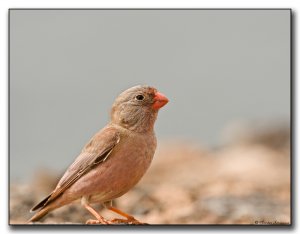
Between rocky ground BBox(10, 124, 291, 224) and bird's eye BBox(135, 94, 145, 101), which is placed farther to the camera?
rocky ground BBox(10, 124, 291, 224)

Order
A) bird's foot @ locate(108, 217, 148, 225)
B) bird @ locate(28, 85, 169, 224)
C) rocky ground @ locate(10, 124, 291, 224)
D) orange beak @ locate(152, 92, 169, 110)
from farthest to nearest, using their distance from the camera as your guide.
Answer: rocky ground @ locate(10, 124, 291, 224) → bird's foot @ locate(108, 217, 148, 225) → orange beak @ locate(152, 92, 169, 110) → bird @ locate(28, 85, 169, 224)

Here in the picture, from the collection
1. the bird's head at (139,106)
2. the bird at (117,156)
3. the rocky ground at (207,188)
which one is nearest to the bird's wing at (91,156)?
the bird at (117,156)

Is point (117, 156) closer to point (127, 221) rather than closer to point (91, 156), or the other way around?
point (91, 156)

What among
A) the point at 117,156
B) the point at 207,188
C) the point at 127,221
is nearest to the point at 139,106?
the point at 117,156

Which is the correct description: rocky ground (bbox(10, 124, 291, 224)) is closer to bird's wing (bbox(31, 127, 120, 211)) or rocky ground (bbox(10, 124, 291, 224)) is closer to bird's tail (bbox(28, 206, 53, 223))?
bird's tail (bbox(28, 206, 53, 223))

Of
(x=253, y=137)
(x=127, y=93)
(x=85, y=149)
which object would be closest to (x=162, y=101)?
(x=127, y=93)

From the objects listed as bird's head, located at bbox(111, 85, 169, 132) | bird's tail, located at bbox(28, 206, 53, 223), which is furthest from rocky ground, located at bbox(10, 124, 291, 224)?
bird's head, located at bbox(111, 85, 169, 132)
